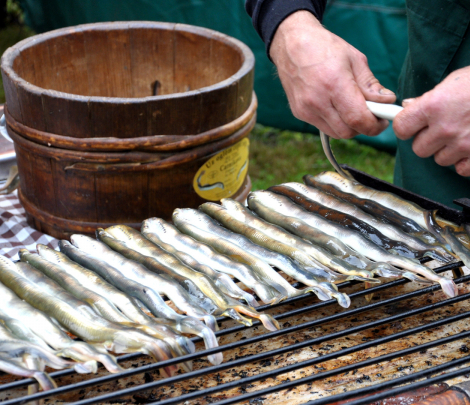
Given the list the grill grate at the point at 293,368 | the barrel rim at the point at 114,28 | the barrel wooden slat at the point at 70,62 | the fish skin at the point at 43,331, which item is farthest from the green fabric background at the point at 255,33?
the fish skin at the point at 43,331

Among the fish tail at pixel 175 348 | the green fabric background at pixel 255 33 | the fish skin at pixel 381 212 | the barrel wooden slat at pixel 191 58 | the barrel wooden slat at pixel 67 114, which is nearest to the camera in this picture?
the fish tail at pixel 175 348

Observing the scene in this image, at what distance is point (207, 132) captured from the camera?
2.32 meters

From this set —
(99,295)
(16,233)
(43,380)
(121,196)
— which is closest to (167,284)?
(99,295)

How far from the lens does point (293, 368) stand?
126cm

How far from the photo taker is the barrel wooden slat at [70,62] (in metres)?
2.70

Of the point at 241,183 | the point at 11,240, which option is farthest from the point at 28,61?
the point at 241,183

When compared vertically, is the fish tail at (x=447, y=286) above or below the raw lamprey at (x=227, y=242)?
above

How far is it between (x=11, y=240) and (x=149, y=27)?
1375mm

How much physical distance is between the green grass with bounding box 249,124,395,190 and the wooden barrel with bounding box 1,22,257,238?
7.20 feet

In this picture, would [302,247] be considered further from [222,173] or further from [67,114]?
[67,114]

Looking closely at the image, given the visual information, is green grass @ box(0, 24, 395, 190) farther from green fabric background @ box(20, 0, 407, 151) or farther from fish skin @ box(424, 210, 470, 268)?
fish skin @ box(424, 210, 470, 268)

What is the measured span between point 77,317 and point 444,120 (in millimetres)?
1217

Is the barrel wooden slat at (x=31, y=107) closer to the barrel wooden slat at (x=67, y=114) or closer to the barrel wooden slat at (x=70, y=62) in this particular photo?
the barrel wooden slat at (x=67, y=114)

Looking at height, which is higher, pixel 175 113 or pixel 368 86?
pixel 368 86
